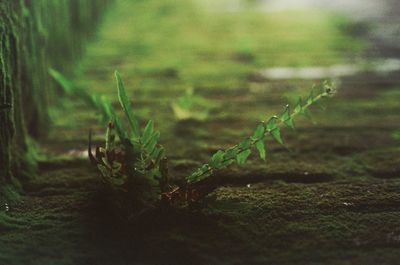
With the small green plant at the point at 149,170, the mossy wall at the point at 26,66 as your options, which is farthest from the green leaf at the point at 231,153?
the mossy wall at the point at 26,66

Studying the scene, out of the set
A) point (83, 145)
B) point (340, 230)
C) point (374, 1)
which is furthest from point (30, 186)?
point (374, 1)

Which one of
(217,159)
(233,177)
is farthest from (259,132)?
(233,177)

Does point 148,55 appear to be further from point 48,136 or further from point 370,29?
point 370,29

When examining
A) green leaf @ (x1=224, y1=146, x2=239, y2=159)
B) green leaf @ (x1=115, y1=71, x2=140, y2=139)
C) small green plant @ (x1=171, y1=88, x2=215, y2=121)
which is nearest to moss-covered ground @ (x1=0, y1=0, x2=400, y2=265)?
small green plant @ (x1=171, y1=88, x2=215, y2=121)

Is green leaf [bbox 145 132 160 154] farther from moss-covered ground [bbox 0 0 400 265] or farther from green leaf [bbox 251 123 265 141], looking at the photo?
green leaf [bbox 251 123 265 141]

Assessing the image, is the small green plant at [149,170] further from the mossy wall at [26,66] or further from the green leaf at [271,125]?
the mossy wall at [26,66]

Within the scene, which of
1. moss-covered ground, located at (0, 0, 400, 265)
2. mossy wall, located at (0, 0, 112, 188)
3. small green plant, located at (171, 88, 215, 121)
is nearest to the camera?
moss-covered ground, located at (0, 0, 400, 265)
